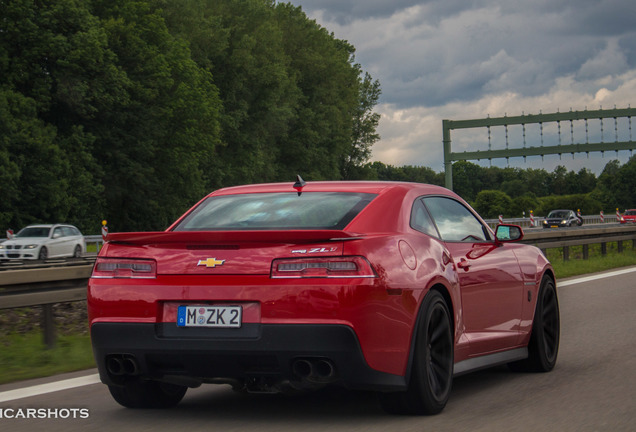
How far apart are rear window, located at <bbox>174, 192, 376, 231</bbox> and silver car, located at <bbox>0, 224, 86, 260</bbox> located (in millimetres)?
27050

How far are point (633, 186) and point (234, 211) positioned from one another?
172 m

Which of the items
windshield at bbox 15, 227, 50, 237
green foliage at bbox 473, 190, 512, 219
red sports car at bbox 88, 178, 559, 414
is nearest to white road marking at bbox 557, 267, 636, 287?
red sports car at bbox 88, 178, 559, 414

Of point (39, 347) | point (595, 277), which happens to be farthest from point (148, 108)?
point (39, 347)

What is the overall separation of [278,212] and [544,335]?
2828 mm

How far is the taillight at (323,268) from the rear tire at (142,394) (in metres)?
1.33

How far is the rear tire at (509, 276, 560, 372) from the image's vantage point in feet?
24.5

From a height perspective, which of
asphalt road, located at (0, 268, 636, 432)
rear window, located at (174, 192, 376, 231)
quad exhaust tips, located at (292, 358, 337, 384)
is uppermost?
rear window, located at (174, 192, 376, 231)

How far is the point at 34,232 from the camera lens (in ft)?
112

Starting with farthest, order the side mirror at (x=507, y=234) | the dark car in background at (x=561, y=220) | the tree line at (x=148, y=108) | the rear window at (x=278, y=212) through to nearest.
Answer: the dark car in background at (x=561, y=220), the tree line at (x=148, y=108), the side mirror at (x=507, y=234), the rear window at (x=278, y=212)

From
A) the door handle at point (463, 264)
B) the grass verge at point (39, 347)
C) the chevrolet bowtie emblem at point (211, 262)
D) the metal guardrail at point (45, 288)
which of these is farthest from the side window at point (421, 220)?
the metal guardrail at point (45, 288)

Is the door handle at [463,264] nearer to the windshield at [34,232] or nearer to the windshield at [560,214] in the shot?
the windshield at [34,232]

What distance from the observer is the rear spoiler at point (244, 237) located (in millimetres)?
5191

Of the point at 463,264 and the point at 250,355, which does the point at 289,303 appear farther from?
the point at 463,264

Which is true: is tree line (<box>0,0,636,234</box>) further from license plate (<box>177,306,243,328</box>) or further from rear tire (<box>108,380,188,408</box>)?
license plate (<box>177,306,243,328</box>)
